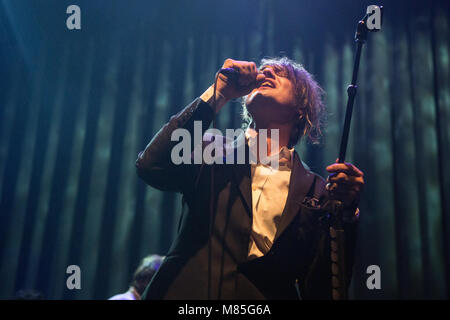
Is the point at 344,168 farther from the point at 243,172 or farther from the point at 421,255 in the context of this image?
the point at 421,255

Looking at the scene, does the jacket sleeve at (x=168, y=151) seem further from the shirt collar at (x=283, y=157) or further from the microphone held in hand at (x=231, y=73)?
the shirt collar at (x=283, y=157)

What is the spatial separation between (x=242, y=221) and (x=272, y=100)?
473 mm

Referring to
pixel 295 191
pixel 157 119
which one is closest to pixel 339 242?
pixel 295 191

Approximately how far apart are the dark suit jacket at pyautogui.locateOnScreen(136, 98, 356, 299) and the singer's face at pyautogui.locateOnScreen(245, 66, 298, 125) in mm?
260

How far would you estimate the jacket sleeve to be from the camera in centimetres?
102

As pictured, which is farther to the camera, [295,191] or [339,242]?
[295,191]

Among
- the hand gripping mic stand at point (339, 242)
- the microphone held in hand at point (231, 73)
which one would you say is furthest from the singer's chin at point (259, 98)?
the hand gripping mic stand at point (339, 242)

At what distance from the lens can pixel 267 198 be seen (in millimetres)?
1143

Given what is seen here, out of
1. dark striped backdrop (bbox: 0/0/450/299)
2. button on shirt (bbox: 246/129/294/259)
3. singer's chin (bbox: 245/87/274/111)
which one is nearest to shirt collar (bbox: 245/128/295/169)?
button on shirt (bbox: 246/129/294/259)

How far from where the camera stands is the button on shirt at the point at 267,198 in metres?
1.05

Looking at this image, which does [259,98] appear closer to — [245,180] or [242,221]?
[245,180]

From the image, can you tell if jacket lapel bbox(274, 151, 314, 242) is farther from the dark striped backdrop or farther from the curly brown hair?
the dark striped backdrop

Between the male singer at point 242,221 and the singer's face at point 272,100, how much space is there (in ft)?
0.52

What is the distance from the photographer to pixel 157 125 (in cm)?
308
